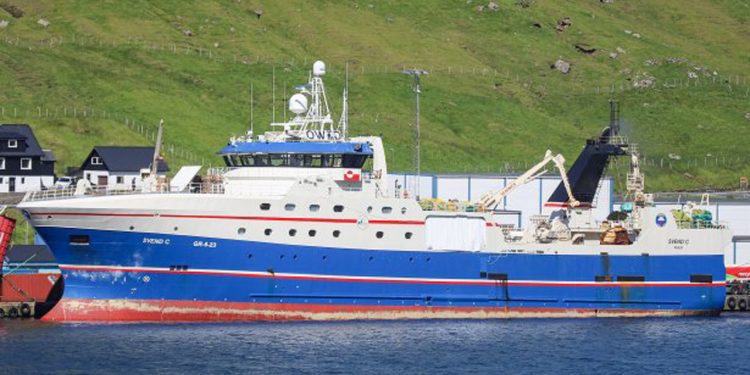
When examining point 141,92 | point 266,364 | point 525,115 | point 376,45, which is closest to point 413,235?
point 266,364

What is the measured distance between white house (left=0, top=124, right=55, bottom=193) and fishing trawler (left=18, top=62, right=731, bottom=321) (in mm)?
31278

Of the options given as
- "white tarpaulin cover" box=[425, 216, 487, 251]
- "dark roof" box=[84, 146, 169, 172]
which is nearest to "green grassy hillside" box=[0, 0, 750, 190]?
"dark roof" box=[84, 146, 169, 172]

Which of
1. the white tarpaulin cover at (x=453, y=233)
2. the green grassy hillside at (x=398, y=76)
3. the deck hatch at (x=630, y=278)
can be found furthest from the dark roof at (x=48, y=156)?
the deck hatch at (x=630, y=278)

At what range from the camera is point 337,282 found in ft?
214

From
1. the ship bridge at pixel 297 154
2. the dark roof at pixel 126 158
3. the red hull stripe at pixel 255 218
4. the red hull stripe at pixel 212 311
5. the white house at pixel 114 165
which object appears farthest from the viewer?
the dark roof at pixel 126 158

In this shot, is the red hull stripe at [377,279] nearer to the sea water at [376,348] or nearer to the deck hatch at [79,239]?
the deck hatch at [79,239]

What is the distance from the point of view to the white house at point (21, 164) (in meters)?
95.6

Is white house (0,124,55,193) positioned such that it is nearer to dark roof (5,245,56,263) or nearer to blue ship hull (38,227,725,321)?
dark roof (5,245,56,263)

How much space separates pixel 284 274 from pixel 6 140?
37.2 meters

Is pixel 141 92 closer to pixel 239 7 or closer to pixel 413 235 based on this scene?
pixel 239 7

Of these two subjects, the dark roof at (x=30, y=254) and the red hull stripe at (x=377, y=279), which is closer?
the red hull stripe at (x=377, y=279)

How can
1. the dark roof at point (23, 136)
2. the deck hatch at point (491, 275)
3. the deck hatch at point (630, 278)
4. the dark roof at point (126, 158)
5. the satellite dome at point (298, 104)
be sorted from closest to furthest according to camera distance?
the satellite dome at point (298, 104)
the deck hatch at point (491, 275)
the deck hatch at point (630, 278)
the dark roof at point (23, 136)
the dark roof at point (126, 158)

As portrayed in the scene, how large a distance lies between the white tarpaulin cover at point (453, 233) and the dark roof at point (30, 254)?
57.8 ft

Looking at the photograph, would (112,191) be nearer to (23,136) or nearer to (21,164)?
(21,164)
